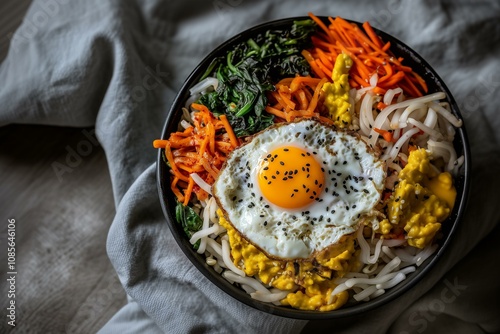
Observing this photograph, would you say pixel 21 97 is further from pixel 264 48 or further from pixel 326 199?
pixel 326 199

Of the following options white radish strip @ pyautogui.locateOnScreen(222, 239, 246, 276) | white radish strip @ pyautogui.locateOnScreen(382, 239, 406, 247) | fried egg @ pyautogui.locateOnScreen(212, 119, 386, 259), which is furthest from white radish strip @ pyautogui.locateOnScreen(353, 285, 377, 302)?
white radish strip @ pyautogui.locateOnScreen(222, 239, 246, 276)

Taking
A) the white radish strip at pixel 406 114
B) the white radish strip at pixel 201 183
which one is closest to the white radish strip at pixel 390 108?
the white radish strip at pixel 406 114

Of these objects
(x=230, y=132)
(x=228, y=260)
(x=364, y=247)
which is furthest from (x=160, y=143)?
(x=364, y=247)

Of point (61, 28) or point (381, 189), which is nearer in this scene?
point (381, 189)

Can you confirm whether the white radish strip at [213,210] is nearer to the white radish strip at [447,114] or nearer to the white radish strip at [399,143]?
the white radish strip at [399,143]

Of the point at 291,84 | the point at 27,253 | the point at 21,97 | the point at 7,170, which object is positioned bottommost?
the point at 27,253

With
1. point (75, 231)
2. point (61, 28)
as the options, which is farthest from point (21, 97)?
point (75, 231)

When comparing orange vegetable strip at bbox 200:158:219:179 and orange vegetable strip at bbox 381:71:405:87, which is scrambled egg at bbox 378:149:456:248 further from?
orange vegetable strip at bbox 200:158:219:179
